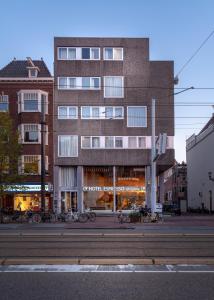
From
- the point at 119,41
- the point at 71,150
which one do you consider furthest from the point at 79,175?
the point at 119,41

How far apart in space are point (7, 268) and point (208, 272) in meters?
4.42

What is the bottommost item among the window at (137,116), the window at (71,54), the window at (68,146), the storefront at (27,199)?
the storefront at (27,199)

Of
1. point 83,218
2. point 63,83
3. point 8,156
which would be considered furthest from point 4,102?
point 83,218

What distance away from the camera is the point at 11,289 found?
9.93 m

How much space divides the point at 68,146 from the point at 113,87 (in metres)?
6.56

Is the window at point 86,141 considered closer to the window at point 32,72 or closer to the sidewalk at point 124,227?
the window at point 32,72

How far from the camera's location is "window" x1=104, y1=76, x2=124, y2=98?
4928 cm

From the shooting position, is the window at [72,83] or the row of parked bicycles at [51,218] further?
the window at [72,83]

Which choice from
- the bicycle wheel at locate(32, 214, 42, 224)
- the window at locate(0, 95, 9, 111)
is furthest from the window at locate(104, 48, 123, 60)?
the bicycle wheel at locate(32, 214, 42, 224)

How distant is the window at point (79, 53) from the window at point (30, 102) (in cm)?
418

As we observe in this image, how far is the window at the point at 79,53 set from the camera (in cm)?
4941

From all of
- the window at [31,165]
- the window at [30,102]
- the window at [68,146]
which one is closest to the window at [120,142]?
the window at [68,146]

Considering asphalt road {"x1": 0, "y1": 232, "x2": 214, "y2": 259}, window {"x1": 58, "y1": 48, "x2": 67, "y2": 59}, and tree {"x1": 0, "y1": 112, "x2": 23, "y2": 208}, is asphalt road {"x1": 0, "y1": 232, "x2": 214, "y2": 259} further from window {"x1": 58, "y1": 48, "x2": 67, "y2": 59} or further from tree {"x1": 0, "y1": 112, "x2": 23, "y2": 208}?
window {"x1": 58, "y1": 48, "x2": 67, "y2": 59}

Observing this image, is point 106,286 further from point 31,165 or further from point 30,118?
point 30,118
